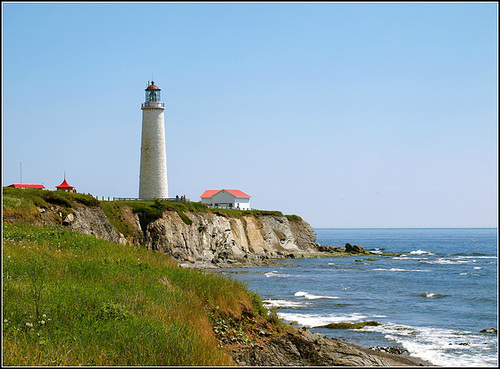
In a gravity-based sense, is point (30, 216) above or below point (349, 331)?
above

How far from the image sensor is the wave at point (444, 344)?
61.0 feet

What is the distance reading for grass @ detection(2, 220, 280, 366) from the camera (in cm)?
816

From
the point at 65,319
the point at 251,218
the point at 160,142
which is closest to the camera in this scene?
the point at 65,319

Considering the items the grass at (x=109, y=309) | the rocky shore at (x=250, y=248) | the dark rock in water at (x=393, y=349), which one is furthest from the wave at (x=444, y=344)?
the grass at (x=109, y=309)

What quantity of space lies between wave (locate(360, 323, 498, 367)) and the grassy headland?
819 cm

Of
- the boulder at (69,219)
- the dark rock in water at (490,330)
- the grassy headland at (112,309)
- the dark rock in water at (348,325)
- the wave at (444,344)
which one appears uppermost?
the boulder at (69,219)

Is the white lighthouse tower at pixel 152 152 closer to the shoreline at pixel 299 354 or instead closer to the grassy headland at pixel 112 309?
the grassy headland at pixel 112 309

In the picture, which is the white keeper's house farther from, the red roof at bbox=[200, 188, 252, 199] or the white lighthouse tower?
the white lighthouse tower

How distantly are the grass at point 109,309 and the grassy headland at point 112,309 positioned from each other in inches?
0.8

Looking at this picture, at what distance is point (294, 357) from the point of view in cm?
1226

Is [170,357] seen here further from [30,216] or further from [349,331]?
[30,216]

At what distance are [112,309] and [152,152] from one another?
46487mm

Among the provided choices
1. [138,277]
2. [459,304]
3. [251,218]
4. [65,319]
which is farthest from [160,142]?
[65,319]

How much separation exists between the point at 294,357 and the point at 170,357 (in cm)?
478
